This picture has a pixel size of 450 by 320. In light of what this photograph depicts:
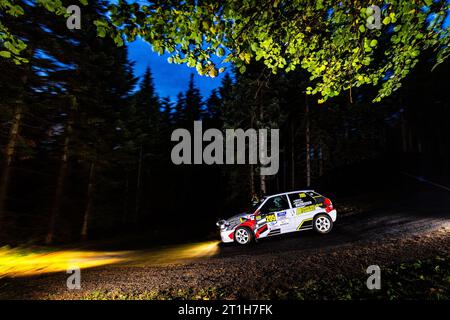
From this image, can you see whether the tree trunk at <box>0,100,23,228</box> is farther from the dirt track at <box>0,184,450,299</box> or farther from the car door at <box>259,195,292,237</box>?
the car door at <box>259,195,292,237</box>

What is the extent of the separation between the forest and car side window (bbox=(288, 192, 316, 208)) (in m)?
3.87

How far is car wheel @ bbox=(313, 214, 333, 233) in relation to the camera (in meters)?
9.88

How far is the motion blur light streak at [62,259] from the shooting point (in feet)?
29.5

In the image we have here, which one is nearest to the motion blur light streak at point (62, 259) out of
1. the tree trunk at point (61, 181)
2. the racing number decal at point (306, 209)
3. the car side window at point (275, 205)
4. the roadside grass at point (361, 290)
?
the tree trunk at point (61, 181)

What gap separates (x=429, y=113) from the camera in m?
28.6

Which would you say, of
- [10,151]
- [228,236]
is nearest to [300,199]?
[228,236]

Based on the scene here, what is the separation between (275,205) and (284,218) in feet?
2.08

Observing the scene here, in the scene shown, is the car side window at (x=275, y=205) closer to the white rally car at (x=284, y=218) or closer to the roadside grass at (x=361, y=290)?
Result: the white rally car at (x=284, y=218)

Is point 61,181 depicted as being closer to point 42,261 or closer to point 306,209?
point 42,261

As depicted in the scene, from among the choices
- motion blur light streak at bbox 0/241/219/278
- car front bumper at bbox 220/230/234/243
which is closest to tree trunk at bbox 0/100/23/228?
motion blur light streak at bbox 0/241/219/278

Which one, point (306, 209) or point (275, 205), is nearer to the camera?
point (306, 209)

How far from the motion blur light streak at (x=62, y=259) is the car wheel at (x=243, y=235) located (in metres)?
1.00

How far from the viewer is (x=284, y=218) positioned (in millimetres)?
9844
